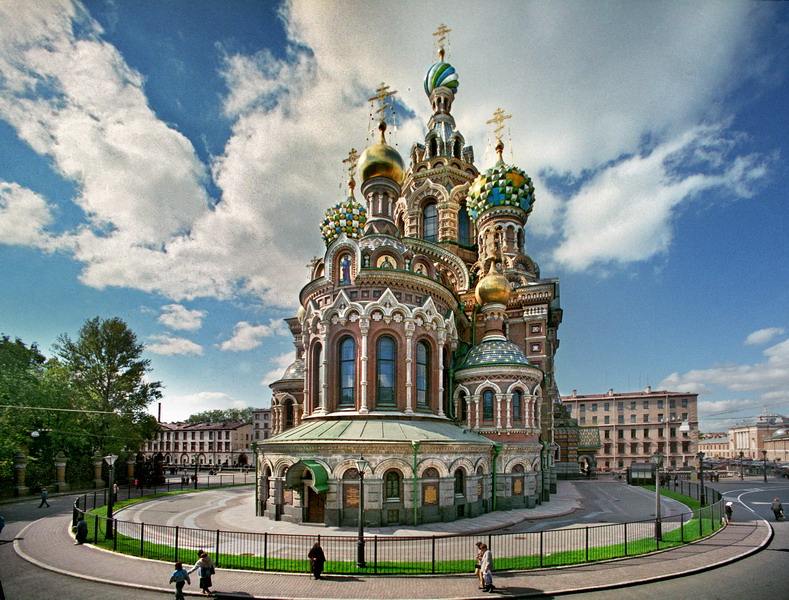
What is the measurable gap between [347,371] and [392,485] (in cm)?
576

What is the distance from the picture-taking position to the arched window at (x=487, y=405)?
2636 cm

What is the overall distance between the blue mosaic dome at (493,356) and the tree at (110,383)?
2615 cm

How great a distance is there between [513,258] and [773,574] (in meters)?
25.1

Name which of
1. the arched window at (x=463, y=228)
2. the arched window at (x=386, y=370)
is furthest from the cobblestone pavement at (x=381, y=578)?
the arched window at (x=463, y=228)

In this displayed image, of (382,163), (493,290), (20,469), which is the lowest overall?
(20,469)

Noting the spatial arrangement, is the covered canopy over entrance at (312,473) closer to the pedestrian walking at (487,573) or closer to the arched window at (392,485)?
the arched window at (392,485)

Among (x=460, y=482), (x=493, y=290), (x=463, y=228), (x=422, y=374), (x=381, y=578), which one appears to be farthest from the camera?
(x=463, y=228)

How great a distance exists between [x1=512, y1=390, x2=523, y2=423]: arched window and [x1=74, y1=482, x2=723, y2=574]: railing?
8.01 m

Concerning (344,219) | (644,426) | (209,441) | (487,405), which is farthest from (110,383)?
(644,426)

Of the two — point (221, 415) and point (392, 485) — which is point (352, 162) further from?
point (221, 415)

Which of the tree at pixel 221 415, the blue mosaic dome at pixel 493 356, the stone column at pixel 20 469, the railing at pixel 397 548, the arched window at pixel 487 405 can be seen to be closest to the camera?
the railing at pixel 397 548

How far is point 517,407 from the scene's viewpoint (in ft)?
87.0

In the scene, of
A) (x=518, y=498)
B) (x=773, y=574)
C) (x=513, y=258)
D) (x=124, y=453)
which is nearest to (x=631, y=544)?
(x=773, y=574)

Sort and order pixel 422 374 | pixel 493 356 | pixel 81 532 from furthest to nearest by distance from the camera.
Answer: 1. pixel 493 356
2. pixel 422 374
3. pixel 81 532
